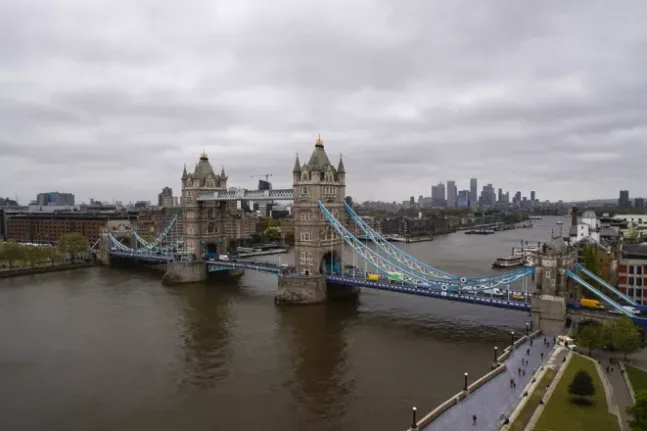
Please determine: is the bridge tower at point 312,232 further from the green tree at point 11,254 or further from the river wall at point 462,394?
the green tree at point 11,254

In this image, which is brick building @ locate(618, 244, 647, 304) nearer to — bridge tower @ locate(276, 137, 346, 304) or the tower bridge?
the tower bridge

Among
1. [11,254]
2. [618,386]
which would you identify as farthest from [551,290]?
[11,254]

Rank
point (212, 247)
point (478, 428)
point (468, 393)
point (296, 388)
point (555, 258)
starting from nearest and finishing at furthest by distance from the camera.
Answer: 1. point (478, 428)
2. point (468, 393)
3. point (296, 388)
4. point (555, 258)
5. point (212, 247)

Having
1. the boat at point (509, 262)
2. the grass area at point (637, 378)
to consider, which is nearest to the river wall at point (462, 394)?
the grass area at point (637, 378)

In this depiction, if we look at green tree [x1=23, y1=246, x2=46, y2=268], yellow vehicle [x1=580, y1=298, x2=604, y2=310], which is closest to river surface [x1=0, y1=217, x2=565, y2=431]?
yellow vehicle [x1=580, y1=298, x2=604, y2=310]

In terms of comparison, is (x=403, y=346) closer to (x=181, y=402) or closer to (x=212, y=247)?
(x=181, y=402)

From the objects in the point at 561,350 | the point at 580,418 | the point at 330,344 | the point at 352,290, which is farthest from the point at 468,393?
the point at 352,290

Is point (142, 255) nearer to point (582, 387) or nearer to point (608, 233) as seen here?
point (582, 387)
